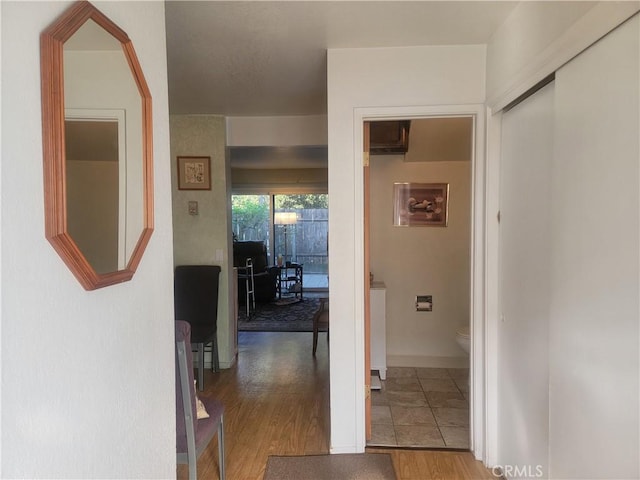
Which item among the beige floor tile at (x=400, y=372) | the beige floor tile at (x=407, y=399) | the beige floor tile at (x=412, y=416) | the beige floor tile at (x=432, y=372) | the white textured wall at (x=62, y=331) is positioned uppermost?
the white textured wall at (x=62, y=331)

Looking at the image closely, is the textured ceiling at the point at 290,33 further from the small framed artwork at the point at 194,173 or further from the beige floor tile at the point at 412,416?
the beige floor tile at the point at 412,416

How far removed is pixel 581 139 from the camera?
1224mm

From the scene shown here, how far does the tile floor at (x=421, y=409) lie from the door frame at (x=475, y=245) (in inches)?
11.6

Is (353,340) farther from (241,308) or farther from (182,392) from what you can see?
(241,308)

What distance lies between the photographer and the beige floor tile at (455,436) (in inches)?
89.0

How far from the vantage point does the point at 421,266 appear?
11.5ft

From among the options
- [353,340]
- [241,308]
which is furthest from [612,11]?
[241,308]

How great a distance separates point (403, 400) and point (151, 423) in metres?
2.17

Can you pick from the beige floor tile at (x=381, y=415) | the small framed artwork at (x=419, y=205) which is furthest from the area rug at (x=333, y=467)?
the small framed artwork at (x=419, y=205)

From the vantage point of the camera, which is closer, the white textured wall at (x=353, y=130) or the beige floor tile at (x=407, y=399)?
the white textured wall at (x=353, y=130)

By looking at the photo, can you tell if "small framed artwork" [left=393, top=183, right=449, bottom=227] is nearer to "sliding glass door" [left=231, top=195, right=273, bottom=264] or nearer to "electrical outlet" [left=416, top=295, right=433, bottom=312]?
"electrical outlet" [left=416, top=295, right=433, bottom=312]

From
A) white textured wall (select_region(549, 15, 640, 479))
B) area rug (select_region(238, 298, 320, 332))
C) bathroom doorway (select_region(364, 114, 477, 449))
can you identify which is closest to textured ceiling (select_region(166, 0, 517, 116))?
white textured wall (select_region(549, 15, 640, 479))

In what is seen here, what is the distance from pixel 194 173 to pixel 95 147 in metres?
2.61

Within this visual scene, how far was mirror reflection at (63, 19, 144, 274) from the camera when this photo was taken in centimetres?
82
